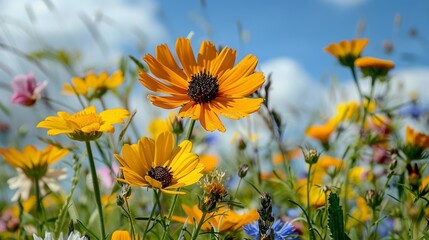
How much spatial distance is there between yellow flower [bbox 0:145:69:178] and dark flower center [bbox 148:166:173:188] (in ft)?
1.44

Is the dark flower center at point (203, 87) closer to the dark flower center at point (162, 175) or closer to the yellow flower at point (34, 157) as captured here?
the dark flower center at point (162, 175)

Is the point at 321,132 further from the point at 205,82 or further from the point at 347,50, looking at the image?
the point at 205,82

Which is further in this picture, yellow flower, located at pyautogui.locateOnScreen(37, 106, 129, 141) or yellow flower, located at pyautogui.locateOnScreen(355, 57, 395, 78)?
yellow flower, located at pyautogui.locateOnScreen(355, 57, 395, 78)

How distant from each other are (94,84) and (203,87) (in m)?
0.55

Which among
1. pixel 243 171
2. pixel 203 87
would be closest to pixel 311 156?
pixel 243 171

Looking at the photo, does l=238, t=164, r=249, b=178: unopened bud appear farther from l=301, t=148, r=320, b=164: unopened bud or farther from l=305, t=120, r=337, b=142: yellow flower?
l=305, t=120, r=337, b=142: yellow flower

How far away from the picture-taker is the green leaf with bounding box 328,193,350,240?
93cm

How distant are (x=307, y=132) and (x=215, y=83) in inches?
45.7

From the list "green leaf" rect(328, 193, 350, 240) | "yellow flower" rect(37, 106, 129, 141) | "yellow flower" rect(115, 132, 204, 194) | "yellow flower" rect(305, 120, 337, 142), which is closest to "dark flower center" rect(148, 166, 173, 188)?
"yellow flower" rect(115, 132, 204, 194)

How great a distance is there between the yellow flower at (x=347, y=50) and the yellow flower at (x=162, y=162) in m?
Answer: 0.76

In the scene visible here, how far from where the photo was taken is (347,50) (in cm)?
156

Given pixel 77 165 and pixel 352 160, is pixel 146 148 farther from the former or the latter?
pixel 352 160

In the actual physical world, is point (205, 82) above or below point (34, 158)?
above

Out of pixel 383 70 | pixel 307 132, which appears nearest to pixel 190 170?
pixel 383 70
